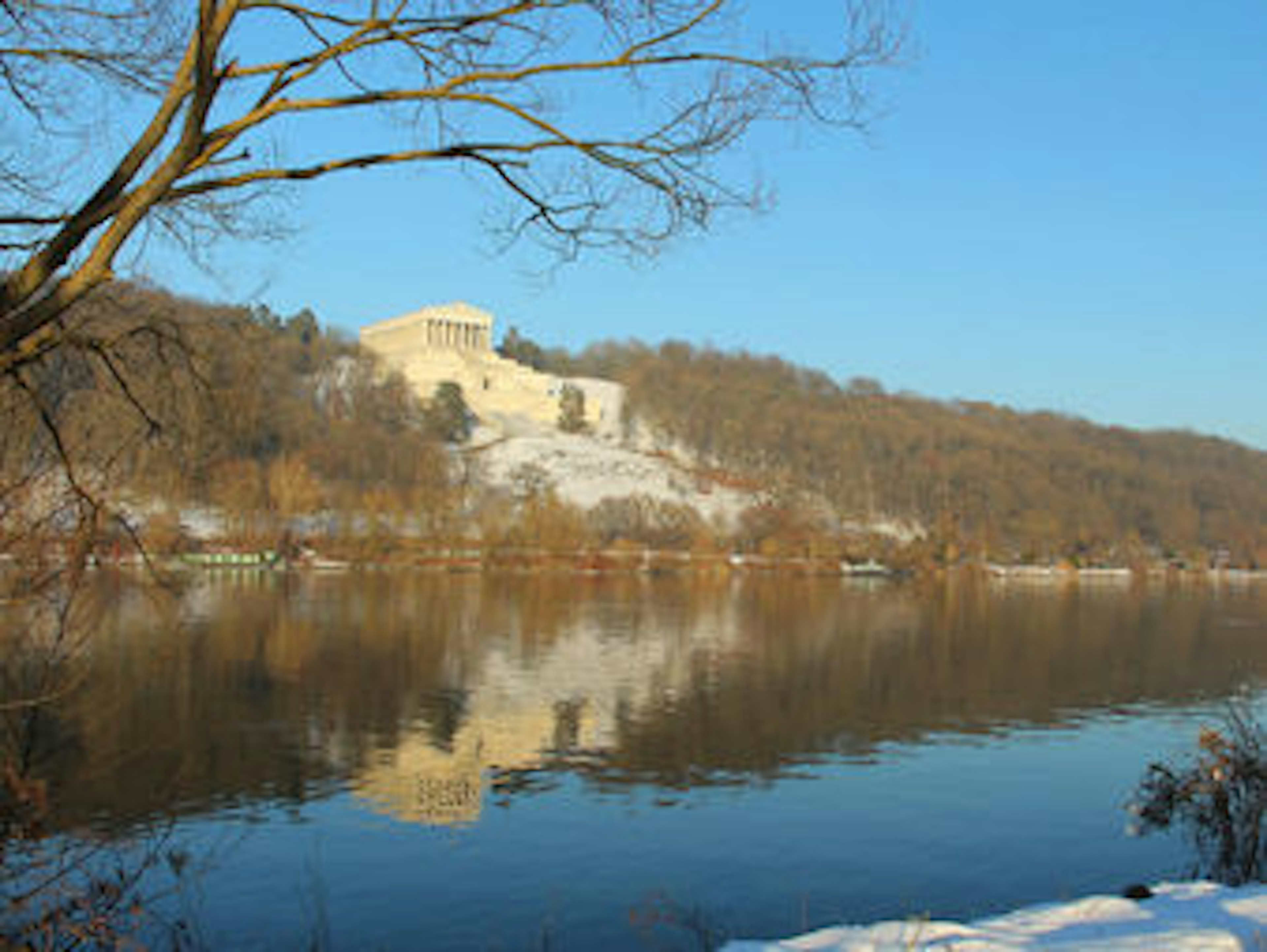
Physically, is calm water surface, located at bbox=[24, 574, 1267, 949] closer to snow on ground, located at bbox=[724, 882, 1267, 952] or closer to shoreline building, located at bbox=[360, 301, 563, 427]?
snow on ground, located at bbox=[724, 882, 1267, 952]

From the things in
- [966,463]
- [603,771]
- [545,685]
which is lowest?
[603,771]

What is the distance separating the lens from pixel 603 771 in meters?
14.4

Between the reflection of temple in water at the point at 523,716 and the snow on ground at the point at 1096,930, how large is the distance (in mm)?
6106

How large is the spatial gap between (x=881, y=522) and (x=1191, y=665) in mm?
73606

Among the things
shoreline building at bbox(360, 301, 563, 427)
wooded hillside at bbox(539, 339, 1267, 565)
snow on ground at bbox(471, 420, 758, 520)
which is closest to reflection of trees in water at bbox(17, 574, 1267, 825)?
snow on ground at bbox(471, 420, 758, 520)

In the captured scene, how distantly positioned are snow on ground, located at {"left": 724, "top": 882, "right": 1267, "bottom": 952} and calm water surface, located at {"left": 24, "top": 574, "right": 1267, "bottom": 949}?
172cm

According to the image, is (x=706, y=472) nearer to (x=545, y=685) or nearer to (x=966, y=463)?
(x=966, y=463)

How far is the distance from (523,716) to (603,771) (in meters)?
3.89

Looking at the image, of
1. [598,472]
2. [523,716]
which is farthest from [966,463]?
[523,716]

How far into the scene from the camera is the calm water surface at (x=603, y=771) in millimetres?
9648

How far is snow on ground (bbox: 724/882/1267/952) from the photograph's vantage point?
18.5ft

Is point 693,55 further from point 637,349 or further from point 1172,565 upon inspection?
point 637,349

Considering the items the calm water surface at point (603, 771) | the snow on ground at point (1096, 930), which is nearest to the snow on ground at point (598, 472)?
the calm water surface at point (603, 771)

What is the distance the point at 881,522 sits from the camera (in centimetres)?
10031
